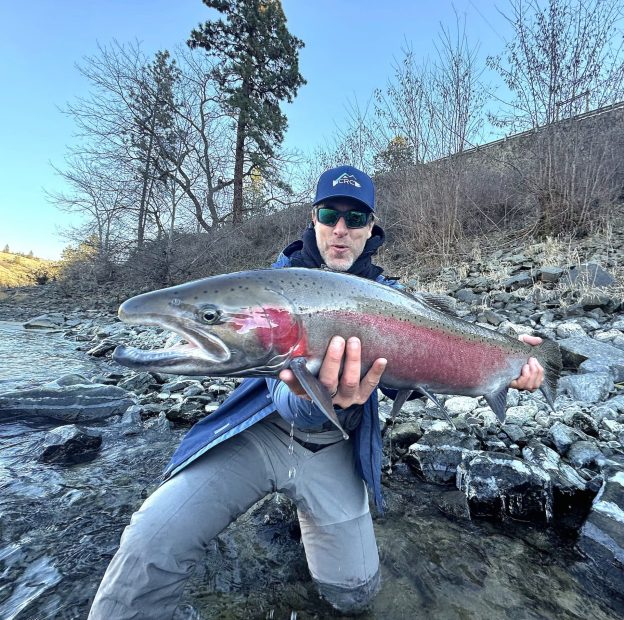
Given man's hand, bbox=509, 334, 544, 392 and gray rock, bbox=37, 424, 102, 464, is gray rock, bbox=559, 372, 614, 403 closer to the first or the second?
man's hand, bbox=509, 334, 544, 392

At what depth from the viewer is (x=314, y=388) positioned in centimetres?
167

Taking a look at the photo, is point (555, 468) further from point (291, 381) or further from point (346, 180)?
point (346, 180)

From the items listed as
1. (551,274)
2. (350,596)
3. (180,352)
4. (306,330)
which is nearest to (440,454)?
(350,596)

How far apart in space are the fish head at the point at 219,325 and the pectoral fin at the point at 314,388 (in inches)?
2.1

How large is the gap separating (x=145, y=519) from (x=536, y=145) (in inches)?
412

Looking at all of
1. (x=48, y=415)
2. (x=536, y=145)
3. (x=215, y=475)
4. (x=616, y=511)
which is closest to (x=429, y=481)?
(x=616, y=511)

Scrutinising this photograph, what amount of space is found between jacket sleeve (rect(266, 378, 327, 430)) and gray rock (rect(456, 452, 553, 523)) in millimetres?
1489

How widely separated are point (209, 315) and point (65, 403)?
406cm

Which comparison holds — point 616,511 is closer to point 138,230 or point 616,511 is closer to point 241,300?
point 241,300

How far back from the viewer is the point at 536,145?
362 inches

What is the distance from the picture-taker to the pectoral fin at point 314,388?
5.34 ft

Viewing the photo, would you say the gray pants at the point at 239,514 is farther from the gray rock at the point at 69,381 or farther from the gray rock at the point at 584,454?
the gray rock at the point at 69,381

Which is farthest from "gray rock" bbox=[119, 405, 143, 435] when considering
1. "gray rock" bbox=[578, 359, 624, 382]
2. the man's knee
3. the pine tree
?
the pine tree

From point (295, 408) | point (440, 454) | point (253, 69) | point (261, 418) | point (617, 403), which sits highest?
point (253, 69)
